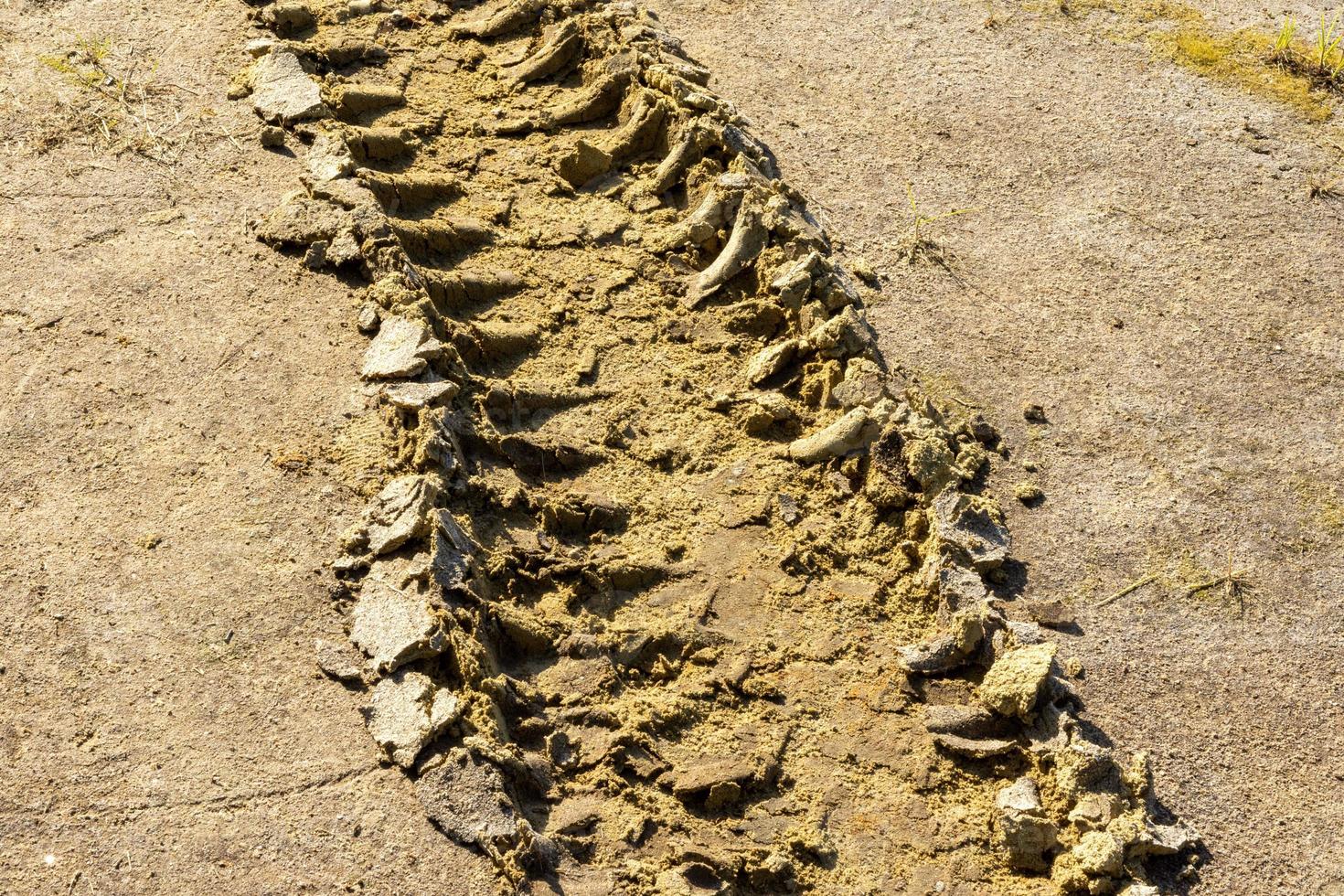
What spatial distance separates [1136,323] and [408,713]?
3.68 metres

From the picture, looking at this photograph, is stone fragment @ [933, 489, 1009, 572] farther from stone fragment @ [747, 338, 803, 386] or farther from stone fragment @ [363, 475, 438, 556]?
stone fragment @ [363, 475, 438, 556]

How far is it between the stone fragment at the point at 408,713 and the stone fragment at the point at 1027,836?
1.69 metres

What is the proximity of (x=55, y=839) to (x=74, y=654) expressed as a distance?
0.63 metres

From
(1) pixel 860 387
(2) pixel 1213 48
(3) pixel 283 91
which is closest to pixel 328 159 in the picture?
(3) pixel 283 91

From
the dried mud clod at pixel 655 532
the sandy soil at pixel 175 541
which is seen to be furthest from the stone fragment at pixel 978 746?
the sandy soil at pixel 175 541

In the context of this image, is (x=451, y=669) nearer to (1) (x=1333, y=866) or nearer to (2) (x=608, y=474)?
(2) (x=608, y=474)

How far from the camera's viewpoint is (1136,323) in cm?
565

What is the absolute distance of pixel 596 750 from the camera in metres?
3.89

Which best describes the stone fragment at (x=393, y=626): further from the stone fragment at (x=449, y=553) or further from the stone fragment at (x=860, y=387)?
the stone fragment at (x=860, y=387)

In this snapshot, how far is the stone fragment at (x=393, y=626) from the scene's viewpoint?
3.85 meters

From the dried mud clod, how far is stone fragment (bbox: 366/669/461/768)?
1 cm

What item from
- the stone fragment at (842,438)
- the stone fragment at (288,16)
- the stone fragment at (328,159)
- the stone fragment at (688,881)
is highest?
the stone fragment at (288,16)

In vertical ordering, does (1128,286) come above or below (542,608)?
above

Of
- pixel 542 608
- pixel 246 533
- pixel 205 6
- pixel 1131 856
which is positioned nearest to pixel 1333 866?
pixel 1131 856
